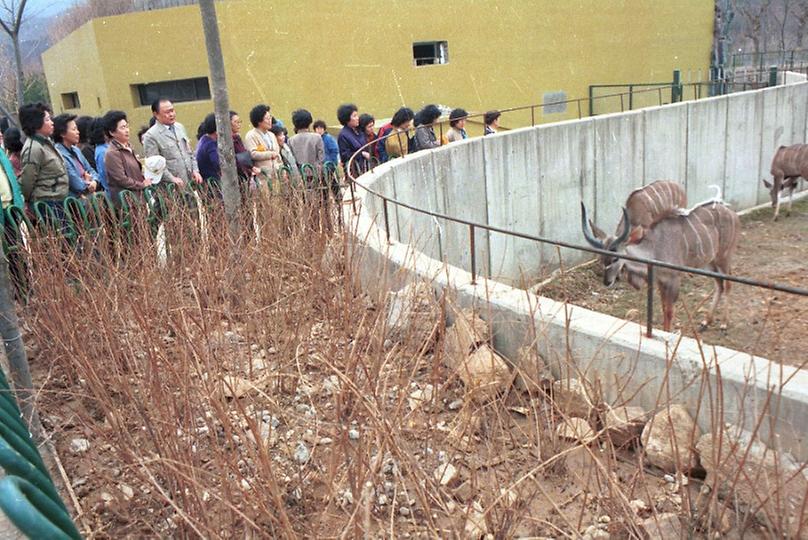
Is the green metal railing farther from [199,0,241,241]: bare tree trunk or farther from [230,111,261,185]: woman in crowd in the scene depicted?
[230,111,261,185]: woman in crowd

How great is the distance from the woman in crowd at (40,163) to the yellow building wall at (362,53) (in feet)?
34.4

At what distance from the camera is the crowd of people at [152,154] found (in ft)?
17.5

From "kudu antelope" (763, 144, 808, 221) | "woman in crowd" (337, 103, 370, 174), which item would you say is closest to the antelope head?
"woman in crowd" (337, 103, 370, 174)

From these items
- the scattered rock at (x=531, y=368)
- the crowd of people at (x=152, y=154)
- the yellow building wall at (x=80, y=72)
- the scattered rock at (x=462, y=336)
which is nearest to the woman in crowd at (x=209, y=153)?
the crowd of people at (x=152, y=154)

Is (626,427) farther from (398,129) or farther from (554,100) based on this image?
(554,100)

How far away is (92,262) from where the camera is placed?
425 cm

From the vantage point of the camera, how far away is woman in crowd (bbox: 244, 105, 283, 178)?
7086 millimetres

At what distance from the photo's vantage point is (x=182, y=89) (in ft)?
54.2

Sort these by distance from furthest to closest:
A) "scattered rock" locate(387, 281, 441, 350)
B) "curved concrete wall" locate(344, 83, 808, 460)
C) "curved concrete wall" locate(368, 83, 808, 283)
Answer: "curved concrete wall" locate(368, 83, 808, 283) → "scattered rock" locate(387, 281, 441, 350) → "curved concrete wall" locate(344, 83, 808, 460)

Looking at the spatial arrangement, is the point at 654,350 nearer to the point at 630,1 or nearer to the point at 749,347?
the point at 749,347

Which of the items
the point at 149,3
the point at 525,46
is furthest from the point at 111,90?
the point at 525,46

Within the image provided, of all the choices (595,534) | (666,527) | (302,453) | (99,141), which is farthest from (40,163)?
(666,527)

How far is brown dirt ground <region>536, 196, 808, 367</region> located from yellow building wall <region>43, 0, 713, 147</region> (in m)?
8.24

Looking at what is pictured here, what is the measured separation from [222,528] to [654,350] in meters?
2.27
